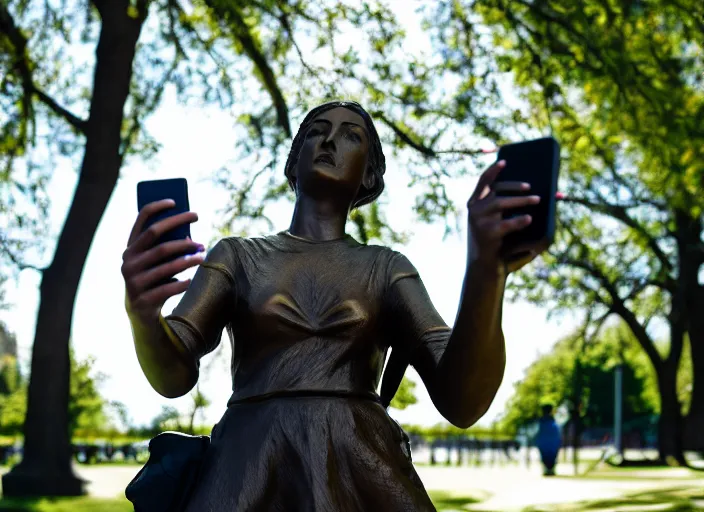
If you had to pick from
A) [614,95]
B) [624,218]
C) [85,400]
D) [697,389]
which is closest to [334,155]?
[614,95]

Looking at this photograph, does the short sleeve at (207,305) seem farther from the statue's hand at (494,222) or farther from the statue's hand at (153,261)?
the statue's hand at (494,222)

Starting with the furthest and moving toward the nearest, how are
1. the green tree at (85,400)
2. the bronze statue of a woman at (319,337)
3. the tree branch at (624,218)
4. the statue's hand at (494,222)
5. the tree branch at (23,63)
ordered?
1. the green tree at (85,400)
2. the tree branch at (624,218)
3. the tree branch at (23,63)
4. the bronze statue of a woman at (319,337)
5. the statue's hand at (494,222)

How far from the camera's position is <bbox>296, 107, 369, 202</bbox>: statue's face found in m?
3.10

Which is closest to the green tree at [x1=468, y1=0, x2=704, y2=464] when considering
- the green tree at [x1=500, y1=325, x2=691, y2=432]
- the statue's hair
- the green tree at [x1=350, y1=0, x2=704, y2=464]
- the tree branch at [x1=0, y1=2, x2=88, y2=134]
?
the green tree at [x1=350, y1=0, x2=704, y2=464]

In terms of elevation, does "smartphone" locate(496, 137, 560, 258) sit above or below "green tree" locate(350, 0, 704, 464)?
below

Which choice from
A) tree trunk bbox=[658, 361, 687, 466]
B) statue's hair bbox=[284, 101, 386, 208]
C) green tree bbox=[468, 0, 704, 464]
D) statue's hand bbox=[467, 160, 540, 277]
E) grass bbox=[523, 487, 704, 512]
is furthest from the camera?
tree trunk bbox=[658, 361, 687, 466]

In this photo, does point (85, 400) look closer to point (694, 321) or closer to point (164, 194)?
point (694, 321)

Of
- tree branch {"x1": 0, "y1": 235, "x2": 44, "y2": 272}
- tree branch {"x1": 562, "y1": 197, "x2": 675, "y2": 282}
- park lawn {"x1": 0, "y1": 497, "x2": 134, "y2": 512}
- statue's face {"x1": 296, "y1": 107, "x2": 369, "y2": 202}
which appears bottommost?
park lawn {"x1": 0, "y1": 497, "x2": 134, "y2": 512}

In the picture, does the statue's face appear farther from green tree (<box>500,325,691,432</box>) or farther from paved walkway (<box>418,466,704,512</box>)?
green tree (<box>500,325,691,432</box>)

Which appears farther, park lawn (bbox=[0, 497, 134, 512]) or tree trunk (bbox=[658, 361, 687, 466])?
tree trunk (bbox=[658, 361, 687, 466])

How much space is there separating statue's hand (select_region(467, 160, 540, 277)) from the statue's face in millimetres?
824

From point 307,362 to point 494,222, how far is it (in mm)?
740

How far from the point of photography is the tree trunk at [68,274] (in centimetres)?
1292

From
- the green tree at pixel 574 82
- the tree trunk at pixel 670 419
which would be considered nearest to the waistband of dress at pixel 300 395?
the green tree at pixel 574 82
